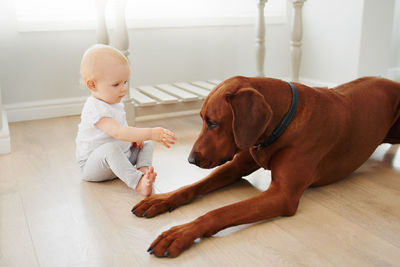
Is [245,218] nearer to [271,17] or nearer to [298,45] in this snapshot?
[298,45]

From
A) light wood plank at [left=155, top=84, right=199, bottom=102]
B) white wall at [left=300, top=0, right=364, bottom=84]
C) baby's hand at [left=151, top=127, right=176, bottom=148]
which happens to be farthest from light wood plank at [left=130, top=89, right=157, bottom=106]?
white wall at [left=300, top=0, right=364, bottom=84]

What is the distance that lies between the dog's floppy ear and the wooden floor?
28 cm

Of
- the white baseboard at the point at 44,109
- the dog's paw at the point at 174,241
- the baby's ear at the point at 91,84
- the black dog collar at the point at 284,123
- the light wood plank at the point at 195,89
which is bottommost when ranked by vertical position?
the white baseboard at the point at 44,109

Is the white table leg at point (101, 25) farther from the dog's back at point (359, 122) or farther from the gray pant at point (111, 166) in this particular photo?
the dog's back at point (359, 122)

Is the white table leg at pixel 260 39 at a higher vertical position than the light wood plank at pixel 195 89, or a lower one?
higher

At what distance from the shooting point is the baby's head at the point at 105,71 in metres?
1.44

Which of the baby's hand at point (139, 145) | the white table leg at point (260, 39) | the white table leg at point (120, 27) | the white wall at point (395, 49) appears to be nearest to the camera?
the baby's hand at point (139, 145)

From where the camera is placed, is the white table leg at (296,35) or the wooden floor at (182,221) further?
the white table leg at (296,35)

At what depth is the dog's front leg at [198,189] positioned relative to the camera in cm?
128

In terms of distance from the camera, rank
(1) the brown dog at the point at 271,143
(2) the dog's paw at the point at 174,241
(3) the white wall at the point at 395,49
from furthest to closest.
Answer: (3) the white wall at the point at 395,49
(1) the brown dog at the point at 271,143
(2) the dog's paw at the point at 174,241

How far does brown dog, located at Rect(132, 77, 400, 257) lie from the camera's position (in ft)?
3.83

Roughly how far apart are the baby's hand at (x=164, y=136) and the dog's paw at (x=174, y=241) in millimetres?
359

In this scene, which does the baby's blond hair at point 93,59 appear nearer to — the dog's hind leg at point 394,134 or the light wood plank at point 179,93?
the light wood plank at point 179,93

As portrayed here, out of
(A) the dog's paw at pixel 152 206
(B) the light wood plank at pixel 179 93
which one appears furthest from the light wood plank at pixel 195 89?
(A) the dog's paw at pixel 152 206
